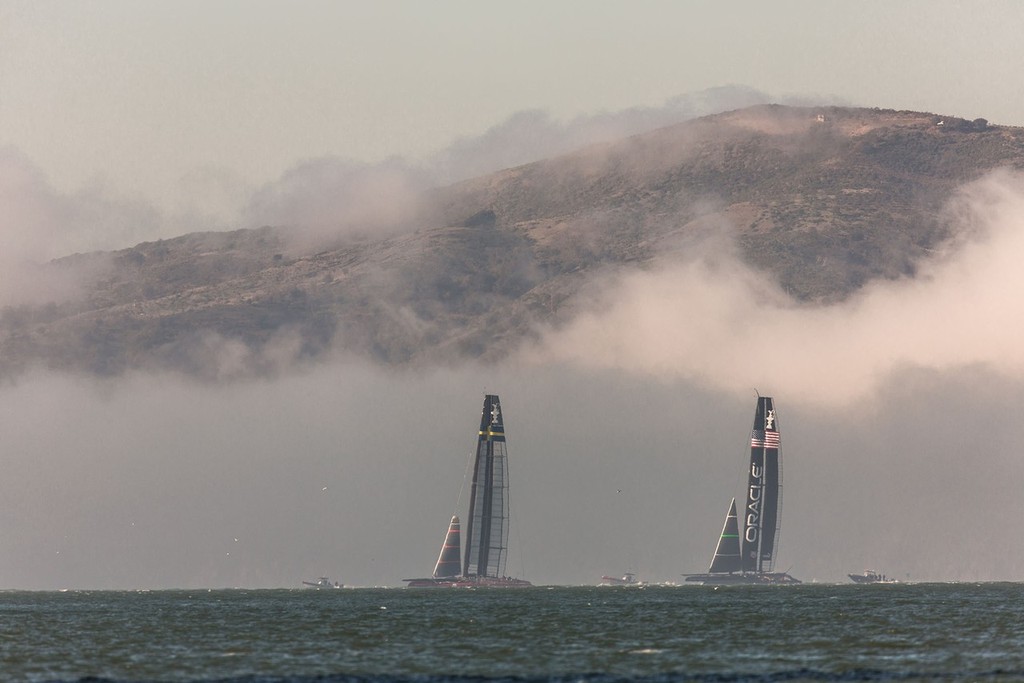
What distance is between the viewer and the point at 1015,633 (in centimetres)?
19612

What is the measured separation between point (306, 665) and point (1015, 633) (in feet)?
259

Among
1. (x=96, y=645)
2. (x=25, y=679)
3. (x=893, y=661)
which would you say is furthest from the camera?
(x=96, y=645)

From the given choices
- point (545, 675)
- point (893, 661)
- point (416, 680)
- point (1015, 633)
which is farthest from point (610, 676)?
point (1015, 633)

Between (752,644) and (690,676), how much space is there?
133 feet

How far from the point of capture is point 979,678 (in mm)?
133750

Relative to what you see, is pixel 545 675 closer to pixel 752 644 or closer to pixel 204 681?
pixel 204 681

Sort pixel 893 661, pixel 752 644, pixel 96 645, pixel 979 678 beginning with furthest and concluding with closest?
1. pixel 96 645
2. pixel 752 644
3. pixel 893 661
4. pixel 979 678

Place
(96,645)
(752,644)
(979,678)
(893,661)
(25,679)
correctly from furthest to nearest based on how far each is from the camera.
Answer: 1. (96,645)
2. (752,644)
3. (893,661)
4. (25,679)
5. (979,678)

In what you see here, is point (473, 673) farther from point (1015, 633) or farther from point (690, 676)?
point (1015, 633)

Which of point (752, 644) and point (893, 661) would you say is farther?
point (752, 644)

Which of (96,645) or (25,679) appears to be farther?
(96,645)

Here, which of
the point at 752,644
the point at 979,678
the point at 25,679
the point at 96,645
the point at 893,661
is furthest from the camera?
the point at 96,645

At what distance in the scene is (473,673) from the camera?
14575cm

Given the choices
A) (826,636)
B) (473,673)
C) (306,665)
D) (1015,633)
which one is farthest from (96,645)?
(1015,633)
